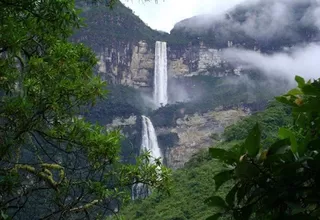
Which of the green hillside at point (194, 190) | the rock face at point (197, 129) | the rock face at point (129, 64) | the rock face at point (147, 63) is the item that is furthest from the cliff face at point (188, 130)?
the green hillside at point (194, 190)

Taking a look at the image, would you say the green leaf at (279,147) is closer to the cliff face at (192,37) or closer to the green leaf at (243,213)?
the green leaf at (243,213)

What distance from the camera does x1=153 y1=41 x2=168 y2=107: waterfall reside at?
5375 cm

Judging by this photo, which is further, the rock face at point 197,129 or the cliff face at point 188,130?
the rock face at point 197,129

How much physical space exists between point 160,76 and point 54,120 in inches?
2063

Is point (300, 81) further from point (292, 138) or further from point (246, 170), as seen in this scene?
point (246, 170)

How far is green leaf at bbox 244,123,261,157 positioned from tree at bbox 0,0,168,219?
1.32 m

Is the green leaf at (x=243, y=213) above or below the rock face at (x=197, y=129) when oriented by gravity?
above

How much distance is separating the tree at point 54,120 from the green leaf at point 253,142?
1.32 meters

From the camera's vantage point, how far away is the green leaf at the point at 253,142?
873mm

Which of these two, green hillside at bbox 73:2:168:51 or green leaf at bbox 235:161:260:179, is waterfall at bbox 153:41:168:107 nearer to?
green hillside at bbox 73:2:168:51

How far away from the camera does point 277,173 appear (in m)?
0.93

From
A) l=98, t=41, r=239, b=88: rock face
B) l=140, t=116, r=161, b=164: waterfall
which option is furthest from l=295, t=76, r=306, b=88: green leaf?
l=98, t=41, r=239, b=88: rock face

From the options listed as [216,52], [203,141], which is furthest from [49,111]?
[216,52]

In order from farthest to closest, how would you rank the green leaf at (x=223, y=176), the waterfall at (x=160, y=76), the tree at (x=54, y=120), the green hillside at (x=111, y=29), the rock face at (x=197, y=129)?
the green hillside at (x=111, y=29)
the waterfall at (x=160, y=76)
the rock face at (x=197, y=129)
the tree at (x=54, y=120)
the green leaf at (x=223, y=176)
